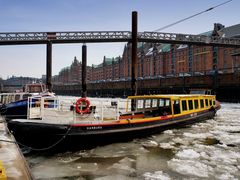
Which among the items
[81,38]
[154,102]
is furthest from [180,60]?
[154,102]

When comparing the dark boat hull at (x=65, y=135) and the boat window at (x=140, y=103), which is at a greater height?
the boat window at (x=140, y=103)

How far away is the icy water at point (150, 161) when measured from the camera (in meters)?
6.96

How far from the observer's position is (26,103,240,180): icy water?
6957 millimetres

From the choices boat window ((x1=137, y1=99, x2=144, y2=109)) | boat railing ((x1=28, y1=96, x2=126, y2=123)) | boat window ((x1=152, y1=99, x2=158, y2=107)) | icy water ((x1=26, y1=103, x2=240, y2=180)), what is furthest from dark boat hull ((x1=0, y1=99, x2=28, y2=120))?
boat window ((x1=152, y1=99, x2=158, y2=107))

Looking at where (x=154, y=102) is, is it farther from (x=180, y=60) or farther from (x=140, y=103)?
(x=180, y=60)

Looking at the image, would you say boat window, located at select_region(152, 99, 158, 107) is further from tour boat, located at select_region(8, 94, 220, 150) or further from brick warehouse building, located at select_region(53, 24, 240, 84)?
brick warehouse building, located at select_region(53, 24, 240, 84)

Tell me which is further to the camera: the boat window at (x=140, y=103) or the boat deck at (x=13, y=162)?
the boat window at (x=140, y=103)

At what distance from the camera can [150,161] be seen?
26.7ft

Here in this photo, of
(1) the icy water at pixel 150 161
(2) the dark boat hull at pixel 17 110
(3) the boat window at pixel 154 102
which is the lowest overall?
(1) the icy water at pixel 150 161

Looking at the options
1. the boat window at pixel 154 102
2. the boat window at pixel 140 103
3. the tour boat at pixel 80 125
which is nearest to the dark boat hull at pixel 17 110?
the tour boat at pixel 80 125

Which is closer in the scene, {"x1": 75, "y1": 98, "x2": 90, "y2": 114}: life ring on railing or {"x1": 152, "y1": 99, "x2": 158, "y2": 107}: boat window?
{"x1": 75, "y1": 98, "x2": 90, "y2": 114}: life ring on railing

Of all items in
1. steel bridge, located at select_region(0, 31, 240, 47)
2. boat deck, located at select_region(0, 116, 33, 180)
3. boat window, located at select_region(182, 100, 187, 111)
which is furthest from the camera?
steel bridge, located at select_region(0, 31, 240, 47)

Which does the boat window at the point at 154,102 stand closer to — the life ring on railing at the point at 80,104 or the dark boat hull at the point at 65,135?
the dark boat hull at the point at 65,135

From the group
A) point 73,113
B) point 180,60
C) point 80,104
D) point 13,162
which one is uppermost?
point 180,60
